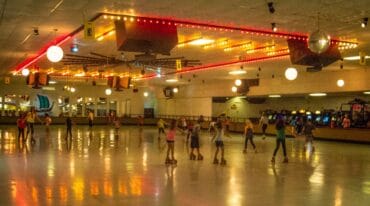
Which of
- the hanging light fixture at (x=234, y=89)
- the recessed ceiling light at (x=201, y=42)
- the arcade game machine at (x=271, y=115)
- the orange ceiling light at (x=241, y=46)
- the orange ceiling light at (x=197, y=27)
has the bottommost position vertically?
the arcade game machine at (x=271, y=115)

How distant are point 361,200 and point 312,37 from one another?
418cm

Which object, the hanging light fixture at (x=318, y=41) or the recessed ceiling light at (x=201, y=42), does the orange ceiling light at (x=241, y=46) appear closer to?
the recessed ceiling light at (x=201, y=42)

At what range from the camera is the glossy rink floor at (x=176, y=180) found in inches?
328

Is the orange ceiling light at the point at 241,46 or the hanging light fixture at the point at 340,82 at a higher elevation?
the orange ceiling light at the point at 241,46

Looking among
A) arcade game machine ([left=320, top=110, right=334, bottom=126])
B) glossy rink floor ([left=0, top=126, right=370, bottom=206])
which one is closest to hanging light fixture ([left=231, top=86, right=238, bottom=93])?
arcade game machine ([left=320, top=110, right=334, bottom=126])

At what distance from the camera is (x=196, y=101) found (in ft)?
136

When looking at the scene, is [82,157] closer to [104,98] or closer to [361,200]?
[361,200]

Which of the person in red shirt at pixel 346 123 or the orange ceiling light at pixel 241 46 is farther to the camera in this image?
the person in red shirt at pixel 346 123

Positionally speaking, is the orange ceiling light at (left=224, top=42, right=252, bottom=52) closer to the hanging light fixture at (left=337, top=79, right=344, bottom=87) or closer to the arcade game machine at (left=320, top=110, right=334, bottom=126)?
the hanging light fixture at (left=337, top=79, right=344, bottom=87)

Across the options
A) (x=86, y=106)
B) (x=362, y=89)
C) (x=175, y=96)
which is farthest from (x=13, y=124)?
(x=362, y=89)

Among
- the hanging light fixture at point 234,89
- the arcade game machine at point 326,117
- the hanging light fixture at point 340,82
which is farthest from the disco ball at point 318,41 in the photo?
the hanging light fixture at point 234,89

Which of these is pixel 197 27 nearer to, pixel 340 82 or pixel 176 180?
pixel 176 180

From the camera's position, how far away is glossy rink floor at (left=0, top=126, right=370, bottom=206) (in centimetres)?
834

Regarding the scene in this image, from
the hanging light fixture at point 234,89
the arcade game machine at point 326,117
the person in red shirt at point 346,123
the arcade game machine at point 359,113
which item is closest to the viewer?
the person in red shirt at point 346,123
